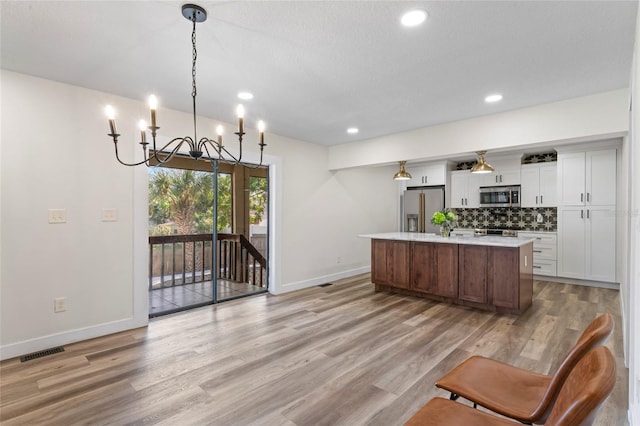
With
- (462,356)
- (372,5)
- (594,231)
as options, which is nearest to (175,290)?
(462,356)

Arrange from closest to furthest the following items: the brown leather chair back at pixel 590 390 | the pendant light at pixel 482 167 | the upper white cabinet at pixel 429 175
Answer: the brown leather chair back at pixel 590 390
the pendant light at pixel 482 167
the upper white cabinet at pixel 429 175

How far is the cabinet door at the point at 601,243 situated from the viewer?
204 inches

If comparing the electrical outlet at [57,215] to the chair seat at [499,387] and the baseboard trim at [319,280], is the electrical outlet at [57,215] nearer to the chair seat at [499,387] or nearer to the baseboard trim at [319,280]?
the baseboard trim at [319,280]

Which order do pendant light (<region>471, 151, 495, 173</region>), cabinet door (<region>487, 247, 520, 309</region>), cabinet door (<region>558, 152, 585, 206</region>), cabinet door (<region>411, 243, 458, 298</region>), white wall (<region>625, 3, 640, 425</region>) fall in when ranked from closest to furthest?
white wall (<region>625, 3, 640, 425</region>)
cabinet door (<region>487, 247, 520, 309</region>)
pendant light (<region>471, 151, 495, 173</region>)
cabinet door (<region>411, 243, 458, 298</region>)
cabinet door (<region>558, 152, 585, 206</region>)

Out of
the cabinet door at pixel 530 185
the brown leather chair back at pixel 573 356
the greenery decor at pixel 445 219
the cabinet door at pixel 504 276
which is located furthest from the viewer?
the cabinet door at pixel 530 185

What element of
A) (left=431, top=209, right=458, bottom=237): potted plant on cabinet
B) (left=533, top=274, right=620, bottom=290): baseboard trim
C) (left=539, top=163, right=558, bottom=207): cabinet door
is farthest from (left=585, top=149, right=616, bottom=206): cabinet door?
(left=431, top=209, right=458, bottom=237): potted plant on cabinet

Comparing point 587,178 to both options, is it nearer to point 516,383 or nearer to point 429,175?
point 429,175

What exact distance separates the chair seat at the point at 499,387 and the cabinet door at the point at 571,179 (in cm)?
520

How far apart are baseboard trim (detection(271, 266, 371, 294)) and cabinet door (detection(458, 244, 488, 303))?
2.39 meters

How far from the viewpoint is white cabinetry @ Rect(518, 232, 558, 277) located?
575 centimetres

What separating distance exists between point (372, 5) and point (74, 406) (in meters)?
3.25

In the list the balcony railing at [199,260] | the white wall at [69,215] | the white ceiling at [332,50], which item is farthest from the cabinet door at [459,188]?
the white wall at [69,215]

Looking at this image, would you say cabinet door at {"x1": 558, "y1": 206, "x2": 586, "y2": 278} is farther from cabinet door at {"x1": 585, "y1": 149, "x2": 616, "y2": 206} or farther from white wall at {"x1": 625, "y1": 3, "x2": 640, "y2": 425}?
white wall at {"x1": 625, "y1": 3, "x2": 640, "y2": 425}

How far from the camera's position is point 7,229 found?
285 centimetres
